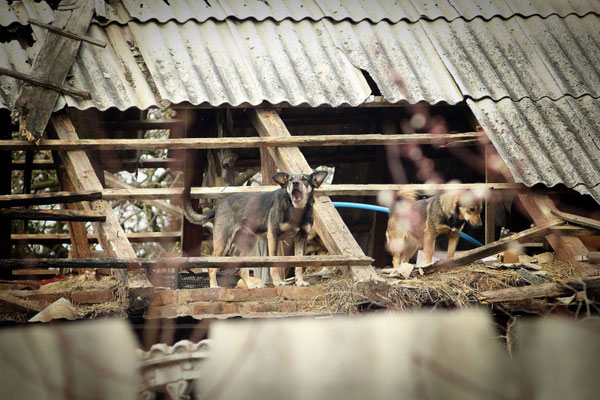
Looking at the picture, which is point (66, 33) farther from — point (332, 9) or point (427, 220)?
point (427, 220)

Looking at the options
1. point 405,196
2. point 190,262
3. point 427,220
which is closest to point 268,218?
point 405,196

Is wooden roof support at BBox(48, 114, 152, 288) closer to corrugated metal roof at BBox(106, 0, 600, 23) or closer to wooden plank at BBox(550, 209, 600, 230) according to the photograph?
corrugated metal roof at BBox(106, 0, 600, 23)

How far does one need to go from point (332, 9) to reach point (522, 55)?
2473mm

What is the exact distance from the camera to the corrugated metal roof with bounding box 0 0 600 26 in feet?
33.1

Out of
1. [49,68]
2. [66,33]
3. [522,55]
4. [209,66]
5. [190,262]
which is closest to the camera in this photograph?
[190,262]

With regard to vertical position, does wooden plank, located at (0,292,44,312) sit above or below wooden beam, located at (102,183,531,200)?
below

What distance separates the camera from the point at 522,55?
33.0 feet

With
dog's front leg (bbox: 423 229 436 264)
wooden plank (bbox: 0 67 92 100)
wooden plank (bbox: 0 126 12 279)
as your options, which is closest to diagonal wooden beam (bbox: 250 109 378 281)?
dog's front leg (bbox: 423 229 436 264)

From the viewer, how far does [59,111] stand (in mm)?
8766

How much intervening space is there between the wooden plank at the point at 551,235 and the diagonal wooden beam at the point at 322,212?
1.97 m

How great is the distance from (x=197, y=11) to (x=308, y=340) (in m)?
5.67

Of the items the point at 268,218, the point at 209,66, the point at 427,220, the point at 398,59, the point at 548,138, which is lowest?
the point at 268,218

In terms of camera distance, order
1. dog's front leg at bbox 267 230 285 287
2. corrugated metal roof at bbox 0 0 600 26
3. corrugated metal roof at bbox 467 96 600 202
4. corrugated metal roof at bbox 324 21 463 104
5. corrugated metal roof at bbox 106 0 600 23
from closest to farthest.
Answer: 1. dog's front leg at bbox 267 230 285 287
2. corrugated metal roof at bbox 467 96 600 202
3. corrugated metal roof at bbox 324 21 463 104
4. corrugated metal roof at bbox 0 0 600 26
5. corrugated metal roof at bbox 106 0 600 23

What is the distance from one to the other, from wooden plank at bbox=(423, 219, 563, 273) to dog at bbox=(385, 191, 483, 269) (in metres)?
0.89
